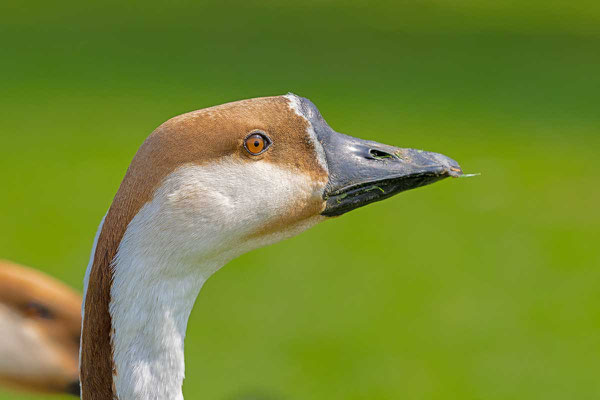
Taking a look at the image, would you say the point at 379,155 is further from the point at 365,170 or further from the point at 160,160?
the point at 160,160

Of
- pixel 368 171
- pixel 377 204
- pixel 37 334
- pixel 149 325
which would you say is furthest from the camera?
pixel 377 204

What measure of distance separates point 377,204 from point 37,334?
9.74ft

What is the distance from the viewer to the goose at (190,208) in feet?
5.11

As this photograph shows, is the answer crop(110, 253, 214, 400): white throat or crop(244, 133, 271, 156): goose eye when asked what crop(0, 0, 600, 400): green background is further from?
crop(244, 133, 271, 156): goose eye

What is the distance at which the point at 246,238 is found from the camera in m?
1.71

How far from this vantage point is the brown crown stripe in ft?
5.11

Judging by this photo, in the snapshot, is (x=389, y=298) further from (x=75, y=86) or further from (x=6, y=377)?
(x=75, y=86)

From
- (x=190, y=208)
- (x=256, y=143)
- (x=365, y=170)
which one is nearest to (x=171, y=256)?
(x=190, y=208)

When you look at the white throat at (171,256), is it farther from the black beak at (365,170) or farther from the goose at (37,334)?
the goose at (37,334)

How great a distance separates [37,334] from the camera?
2.63 metres

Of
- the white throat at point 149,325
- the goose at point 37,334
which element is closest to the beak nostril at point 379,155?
the white throat at point 149,325

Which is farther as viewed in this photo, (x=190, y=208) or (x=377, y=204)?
(x=377, y=204)

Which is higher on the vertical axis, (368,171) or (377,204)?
(377,204)

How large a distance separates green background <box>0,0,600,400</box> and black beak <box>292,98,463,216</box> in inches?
78.0
